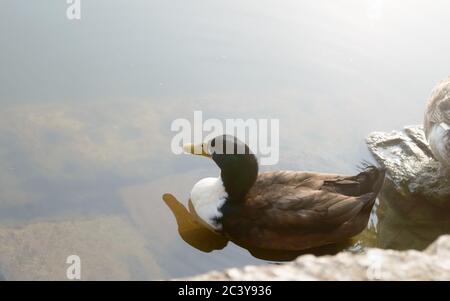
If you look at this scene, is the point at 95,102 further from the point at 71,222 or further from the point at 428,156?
the point at 428,156

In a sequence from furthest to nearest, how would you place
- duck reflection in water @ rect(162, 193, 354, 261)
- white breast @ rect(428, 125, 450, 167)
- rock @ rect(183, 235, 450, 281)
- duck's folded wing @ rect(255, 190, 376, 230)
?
white breast @ rect(428, 125, 450, 167)
duck reflection in water @ rect(162, 193, 354, 261)
duck's folded wing @ rect(255, 190, 376, 230)
rock @ rect(183, 235, 450, 281)

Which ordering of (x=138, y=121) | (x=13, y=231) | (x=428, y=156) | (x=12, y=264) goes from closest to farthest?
(x=12, y=264), (x=13, y=231), (x=428, y=156), (x=138, y=121)

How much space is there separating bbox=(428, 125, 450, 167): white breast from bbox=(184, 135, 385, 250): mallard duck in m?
0.63

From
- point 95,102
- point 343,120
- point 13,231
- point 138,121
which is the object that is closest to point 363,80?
point 343,120

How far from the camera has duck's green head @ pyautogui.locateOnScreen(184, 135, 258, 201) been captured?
15.4 feet

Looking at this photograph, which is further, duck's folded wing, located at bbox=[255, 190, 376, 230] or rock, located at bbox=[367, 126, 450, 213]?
rock, located at bbox=[367, 126, 450, 213]

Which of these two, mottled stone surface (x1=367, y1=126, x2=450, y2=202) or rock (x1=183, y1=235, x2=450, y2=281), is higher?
rock (x1=183, y1=235, x2=450, y2=281)

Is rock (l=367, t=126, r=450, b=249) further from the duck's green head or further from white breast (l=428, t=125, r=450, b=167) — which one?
the duck's green head

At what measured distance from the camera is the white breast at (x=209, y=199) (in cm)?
475

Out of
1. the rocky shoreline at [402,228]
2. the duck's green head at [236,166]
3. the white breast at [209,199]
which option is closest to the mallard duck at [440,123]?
the rocky shoreline at [402,228]

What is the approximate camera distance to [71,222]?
4801 millimetres

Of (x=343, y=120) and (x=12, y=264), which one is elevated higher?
(x=343, y=120)

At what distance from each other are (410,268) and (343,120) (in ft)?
14.8

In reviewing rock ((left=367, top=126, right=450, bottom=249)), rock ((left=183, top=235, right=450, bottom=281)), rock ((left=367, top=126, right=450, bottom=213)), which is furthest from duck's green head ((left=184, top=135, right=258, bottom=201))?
rock ((left=183, top=235, right=450, bottom=281))
